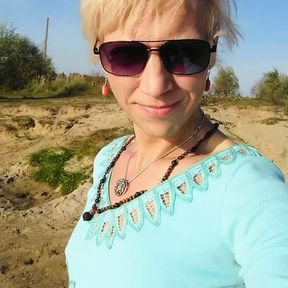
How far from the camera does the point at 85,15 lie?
5.68ft

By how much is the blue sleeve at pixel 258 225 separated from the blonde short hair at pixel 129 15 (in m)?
0.51

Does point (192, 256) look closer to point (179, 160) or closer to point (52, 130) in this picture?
point (179, 160)

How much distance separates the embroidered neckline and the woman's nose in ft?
0.81

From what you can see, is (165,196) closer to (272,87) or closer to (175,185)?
(175,185)

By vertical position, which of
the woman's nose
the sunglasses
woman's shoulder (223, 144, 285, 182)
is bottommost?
woman's shoulder (223, 144, 285, 182)

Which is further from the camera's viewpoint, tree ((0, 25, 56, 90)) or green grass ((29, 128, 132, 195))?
tree ((0, 25, 56, 90))

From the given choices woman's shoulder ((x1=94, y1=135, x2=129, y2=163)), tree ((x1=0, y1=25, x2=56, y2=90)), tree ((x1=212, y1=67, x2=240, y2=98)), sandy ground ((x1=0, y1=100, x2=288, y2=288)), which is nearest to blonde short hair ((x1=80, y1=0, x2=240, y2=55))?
woman's shoulder ((x1=94, y1=135, x2=129, y2=163))

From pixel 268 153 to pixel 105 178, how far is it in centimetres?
750

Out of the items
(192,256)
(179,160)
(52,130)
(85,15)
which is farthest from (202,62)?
(52,130)

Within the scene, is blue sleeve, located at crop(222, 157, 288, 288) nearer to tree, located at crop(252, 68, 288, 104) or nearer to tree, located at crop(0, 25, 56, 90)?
tree, located at crop(252, 68, 288, 104)

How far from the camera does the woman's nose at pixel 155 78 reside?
61.0 inches

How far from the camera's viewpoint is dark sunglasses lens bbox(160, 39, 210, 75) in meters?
1.55

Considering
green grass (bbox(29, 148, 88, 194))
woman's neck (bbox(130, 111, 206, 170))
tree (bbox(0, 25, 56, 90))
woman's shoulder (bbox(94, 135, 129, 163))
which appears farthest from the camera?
tree (bbox(0, 25, 56, 90))

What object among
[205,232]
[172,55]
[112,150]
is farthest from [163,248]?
[112,150]
